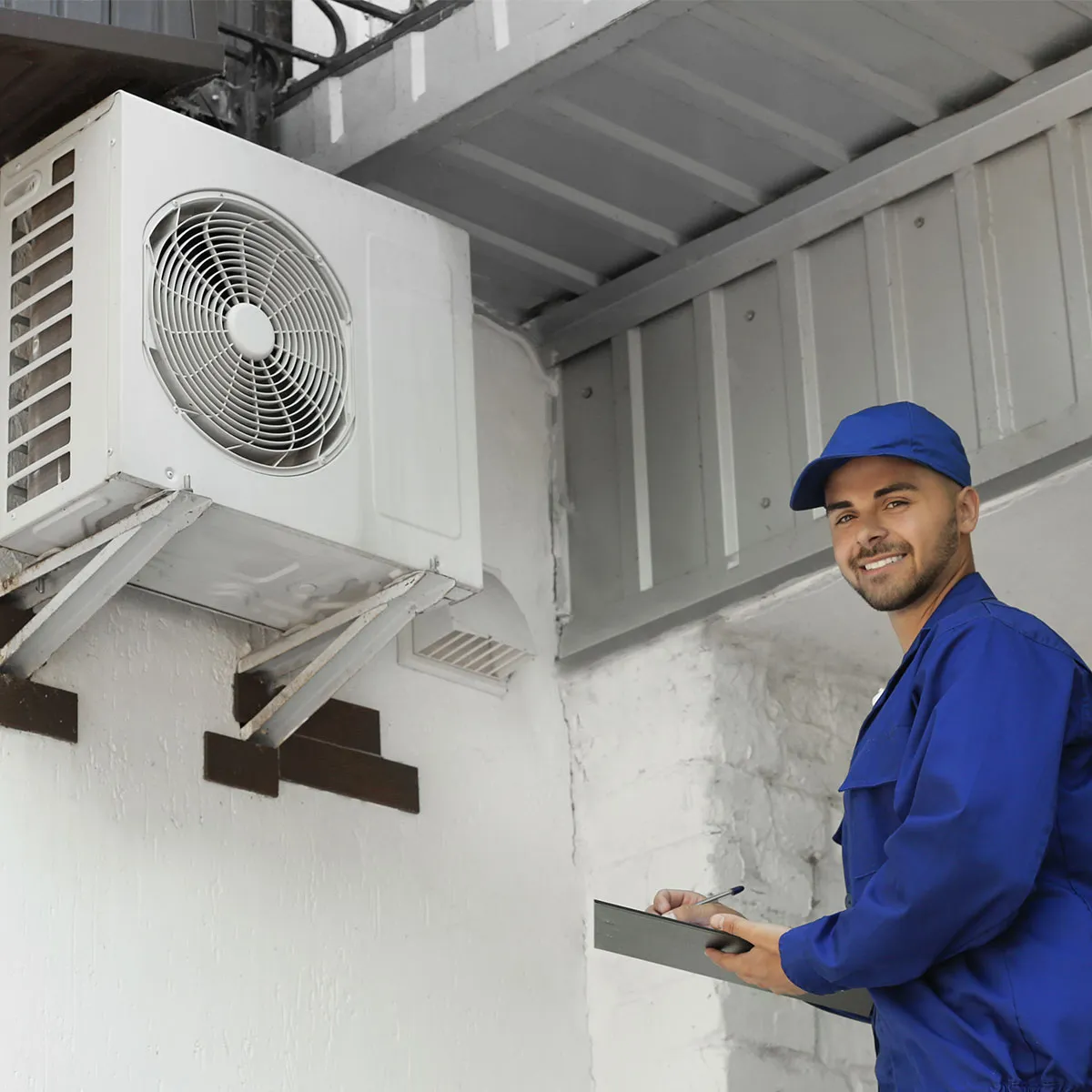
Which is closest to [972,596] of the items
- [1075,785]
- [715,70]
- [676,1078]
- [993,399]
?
[1075,785]

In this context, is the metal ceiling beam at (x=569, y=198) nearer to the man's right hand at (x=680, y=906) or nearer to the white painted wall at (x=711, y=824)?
the white painted wall at (x=711, y=824)

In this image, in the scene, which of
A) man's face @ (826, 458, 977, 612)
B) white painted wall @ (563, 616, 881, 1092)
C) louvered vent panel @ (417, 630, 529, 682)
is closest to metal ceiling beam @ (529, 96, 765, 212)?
white painted wall @ (563, 616, 881, 1092)

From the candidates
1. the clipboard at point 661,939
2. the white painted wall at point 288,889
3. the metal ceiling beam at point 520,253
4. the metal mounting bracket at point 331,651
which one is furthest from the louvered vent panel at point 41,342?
the clipboard at point 661,939

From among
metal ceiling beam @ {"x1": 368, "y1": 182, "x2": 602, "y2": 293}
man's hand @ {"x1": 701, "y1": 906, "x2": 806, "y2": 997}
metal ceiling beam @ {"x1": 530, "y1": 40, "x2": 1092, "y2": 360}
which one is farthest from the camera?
metal ceiling beam @ {"x1": 368, "y1": 182, "x2": 602, "y2": 293}

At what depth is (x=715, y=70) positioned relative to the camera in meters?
3.09

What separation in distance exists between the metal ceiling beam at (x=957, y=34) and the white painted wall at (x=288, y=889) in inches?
42.9

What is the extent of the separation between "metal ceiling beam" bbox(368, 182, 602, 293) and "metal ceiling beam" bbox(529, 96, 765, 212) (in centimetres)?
33

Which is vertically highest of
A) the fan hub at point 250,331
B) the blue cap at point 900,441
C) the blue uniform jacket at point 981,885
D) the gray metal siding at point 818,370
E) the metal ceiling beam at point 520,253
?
the metal ceiling beam at point 520,253

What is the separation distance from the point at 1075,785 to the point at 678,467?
64.2 inches

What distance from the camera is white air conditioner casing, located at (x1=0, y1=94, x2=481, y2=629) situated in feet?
8.75

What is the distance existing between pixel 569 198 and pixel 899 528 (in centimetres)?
131

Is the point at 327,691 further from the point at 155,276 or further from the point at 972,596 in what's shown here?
the point at 972,596

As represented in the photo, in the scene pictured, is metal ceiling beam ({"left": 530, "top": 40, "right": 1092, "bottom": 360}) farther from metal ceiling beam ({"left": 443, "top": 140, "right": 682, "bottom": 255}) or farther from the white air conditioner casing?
the white air conditioner casing

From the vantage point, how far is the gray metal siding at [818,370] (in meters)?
3.09
